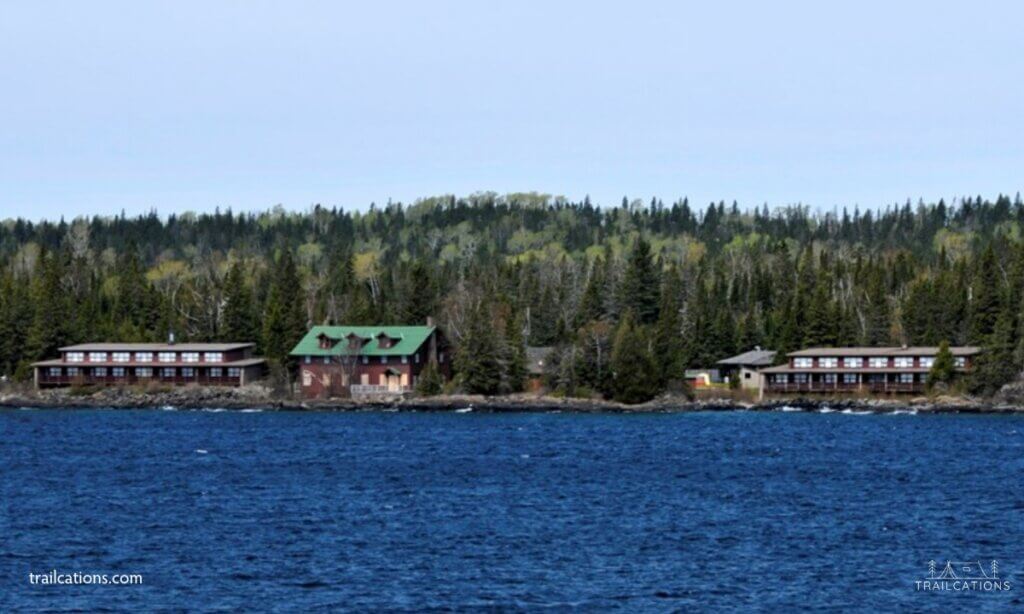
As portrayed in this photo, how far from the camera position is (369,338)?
12744 cm

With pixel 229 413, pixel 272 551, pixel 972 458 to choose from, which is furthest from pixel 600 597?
pixel 229 413

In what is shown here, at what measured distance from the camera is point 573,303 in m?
152

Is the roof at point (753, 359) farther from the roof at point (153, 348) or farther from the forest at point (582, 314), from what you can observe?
the roof at point (153, 348)

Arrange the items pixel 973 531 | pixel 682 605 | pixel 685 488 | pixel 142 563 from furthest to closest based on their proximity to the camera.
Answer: pixel 685 488 < pixel 973 531 < pixel 142 563 < pixel 682 605

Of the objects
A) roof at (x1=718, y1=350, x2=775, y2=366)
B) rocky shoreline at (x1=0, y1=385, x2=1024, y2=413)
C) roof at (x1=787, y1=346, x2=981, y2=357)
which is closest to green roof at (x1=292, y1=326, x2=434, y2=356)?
rocky shoreline at (x1=0, y1=385, x2=1024, y2=413)

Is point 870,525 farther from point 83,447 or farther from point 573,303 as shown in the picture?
point 573,303

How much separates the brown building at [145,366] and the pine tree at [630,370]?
3183 cm

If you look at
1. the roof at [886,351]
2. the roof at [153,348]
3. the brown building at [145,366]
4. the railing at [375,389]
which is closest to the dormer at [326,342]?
the railing at [375,389]

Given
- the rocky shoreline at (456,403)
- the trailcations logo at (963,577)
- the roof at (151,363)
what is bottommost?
the trailcations logo at (963,577)

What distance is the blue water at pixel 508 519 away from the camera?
40.0m

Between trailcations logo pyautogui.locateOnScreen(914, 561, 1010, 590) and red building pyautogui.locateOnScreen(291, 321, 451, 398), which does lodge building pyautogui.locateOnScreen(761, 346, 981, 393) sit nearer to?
red building pyautogui.locateOnScreen(291, 321, 451, 398)

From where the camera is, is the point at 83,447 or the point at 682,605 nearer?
the point at 682,605

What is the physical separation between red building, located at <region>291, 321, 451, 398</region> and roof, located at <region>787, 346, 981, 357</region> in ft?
97.4

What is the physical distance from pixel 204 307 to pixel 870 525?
105628 mm
